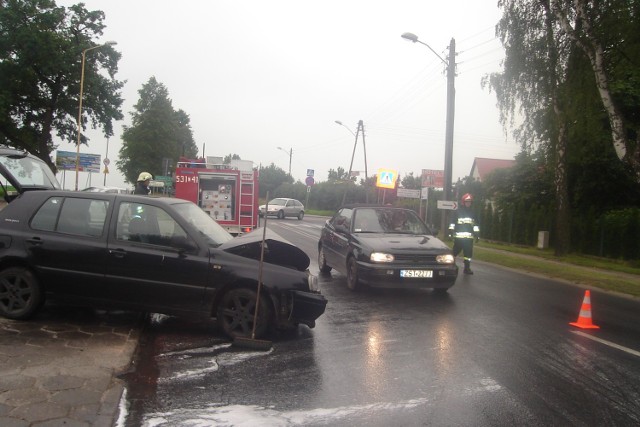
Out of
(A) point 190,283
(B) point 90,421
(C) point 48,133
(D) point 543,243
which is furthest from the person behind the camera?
(C) point 48,133

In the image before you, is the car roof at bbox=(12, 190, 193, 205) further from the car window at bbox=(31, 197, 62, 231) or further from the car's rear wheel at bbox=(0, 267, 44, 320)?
the car's rear wheel at bbox=(0, 267, 44, 320)

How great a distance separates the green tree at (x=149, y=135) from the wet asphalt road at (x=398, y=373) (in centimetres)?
6153

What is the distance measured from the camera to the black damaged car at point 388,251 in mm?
8742

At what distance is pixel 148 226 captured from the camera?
6074mm

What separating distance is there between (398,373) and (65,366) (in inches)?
118

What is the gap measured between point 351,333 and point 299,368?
1.57 meters

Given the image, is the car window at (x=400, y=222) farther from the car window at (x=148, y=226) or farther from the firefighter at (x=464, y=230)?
the car window at (x=148, y=226)

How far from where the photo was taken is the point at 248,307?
5.91 meters

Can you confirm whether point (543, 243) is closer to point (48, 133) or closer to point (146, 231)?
point (146, 231)

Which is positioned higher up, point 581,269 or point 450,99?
point 450,99

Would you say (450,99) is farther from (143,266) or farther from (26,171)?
(143,266)

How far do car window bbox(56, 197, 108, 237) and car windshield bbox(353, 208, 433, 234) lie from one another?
5.04 m

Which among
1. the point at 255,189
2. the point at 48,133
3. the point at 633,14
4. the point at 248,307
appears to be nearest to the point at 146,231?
the point at 248,307

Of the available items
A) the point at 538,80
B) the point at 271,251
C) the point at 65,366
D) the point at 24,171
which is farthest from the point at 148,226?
the point at 538,80
